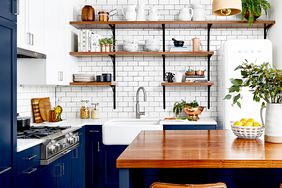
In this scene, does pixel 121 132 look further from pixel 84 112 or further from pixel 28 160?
pixel 28 160

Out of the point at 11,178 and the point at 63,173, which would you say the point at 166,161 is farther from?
the point at 63,173

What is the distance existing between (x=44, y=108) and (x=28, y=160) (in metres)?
1.91

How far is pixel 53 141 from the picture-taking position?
3.39 metres

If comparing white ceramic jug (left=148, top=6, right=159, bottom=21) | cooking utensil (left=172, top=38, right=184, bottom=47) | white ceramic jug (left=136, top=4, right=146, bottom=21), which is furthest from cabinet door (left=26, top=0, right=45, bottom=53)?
cooking utensil (left=172, top=38, right=184, bottom=47)

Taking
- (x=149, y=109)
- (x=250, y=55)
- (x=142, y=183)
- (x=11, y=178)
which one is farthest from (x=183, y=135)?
(x=149, y=109)

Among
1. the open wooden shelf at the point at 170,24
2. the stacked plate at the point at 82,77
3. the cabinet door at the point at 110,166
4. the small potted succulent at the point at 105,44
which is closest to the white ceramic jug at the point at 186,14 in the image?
the open wooden shelf at the point at 170,24

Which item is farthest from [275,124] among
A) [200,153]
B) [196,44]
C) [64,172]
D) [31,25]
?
[196,44]

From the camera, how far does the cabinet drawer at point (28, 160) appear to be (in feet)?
9.06

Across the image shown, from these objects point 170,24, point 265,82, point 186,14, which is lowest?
point 265,82

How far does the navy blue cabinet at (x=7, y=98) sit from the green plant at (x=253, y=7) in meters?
3.20

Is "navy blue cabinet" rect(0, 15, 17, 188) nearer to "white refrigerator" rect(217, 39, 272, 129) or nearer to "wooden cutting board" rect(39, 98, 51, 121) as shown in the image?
"wooden cutting board" rect(39, 98, 51, 121)

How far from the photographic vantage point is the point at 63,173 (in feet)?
12.3

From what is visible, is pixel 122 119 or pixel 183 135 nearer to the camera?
pixel 183 135

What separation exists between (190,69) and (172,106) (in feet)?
1.88
